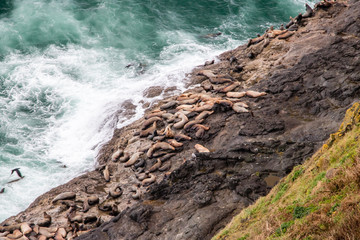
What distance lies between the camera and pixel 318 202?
6.78 m

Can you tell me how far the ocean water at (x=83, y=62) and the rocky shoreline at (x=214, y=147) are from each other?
2.42 m

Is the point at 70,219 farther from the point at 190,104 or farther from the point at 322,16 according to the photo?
the point at 322,16

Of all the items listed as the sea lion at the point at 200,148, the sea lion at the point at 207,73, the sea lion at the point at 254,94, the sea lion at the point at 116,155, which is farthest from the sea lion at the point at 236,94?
the sea lion at the point at 116,155

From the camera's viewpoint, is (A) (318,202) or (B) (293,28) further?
(B) (293,28)

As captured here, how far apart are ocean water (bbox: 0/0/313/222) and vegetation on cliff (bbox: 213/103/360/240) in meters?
11.9

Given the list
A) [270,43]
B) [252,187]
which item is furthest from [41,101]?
[252,187]

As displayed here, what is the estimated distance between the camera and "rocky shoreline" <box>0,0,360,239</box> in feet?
37.2

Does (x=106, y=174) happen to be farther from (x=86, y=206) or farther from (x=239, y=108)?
(x=239, y=108)

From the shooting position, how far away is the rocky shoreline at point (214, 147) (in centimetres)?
1133

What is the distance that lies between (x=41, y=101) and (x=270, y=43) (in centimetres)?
1619

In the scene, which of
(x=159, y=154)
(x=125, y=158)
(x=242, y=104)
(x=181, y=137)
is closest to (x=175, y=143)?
(x=181, y=137)

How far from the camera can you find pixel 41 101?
78.0ft

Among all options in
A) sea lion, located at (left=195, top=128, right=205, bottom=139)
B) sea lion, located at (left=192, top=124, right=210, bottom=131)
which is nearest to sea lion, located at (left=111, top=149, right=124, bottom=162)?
sea lion, located at (left=192, top=124, right=210, bottom=131)

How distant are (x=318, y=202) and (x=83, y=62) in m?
24.2
